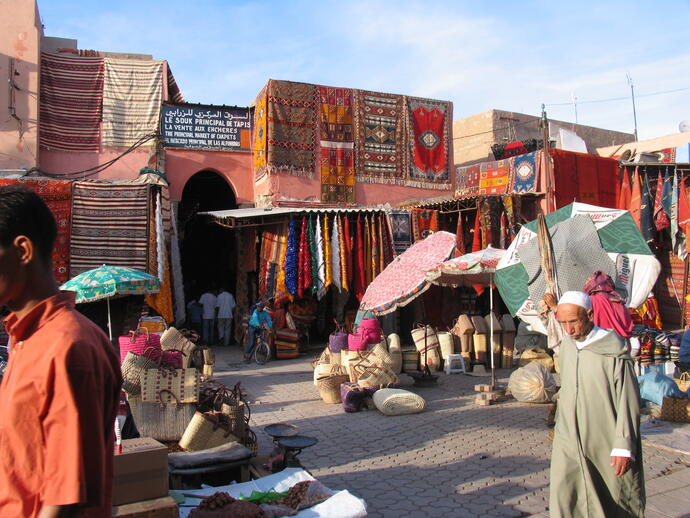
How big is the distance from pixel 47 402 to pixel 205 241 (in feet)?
52.6

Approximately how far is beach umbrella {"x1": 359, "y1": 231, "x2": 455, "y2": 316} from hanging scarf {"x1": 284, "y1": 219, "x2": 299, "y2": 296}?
380cm

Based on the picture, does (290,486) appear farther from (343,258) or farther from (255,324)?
(343,258)

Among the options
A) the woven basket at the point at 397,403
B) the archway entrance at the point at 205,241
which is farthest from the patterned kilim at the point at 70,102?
the woven basket at the point at 397,403

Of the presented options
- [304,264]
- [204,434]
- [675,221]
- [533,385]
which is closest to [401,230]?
[304,264]

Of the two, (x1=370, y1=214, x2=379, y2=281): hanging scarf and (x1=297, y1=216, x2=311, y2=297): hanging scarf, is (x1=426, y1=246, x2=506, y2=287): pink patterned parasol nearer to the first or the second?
(x1=370, y1=214, x2=379, y2=281): hanging scarf

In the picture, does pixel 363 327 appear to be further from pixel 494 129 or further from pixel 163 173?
pixel 494 129

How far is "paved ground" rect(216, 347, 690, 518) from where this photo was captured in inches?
164

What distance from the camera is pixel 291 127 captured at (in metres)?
13.5

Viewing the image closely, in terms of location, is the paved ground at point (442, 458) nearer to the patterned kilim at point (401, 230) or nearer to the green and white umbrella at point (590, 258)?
the green and white umbrella at point (590, 258)

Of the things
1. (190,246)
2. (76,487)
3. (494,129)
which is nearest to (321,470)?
(76,487)

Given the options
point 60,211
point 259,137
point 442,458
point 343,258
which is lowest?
point 442,458

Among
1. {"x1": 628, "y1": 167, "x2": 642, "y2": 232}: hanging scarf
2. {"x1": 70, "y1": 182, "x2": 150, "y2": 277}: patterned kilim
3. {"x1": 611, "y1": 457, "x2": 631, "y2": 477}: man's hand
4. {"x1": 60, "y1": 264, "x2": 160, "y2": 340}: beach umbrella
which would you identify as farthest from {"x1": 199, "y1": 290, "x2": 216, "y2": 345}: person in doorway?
{"x1": 611, "y1": 457, "x2": 631, "y2": 477}: man's hand

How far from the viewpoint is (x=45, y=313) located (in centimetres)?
150

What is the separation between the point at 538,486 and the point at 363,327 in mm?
4199
